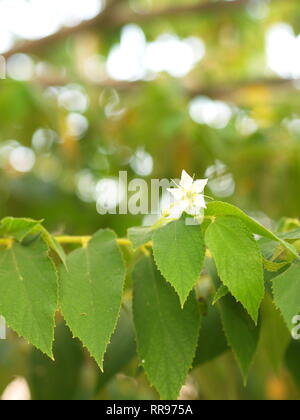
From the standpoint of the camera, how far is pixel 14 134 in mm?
1575

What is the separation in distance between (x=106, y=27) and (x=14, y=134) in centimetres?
47

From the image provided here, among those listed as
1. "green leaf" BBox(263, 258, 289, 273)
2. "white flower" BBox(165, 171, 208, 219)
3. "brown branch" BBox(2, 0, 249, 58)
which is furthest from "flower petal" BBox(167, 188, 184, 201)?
"brown branch" BBox(2, 0, 249, 58)

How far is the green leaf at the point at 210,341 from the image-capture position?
76cm

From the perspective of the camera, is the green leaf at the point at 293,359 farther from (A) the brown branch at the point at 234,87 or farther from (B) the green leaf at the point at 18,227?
(A) the brown branch at the point at 234,87

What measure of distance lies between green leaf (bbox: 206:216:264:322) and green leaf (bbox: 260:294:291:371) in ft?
0.63

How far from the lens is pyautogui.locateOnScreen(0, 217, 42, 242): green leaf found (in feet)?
2.07

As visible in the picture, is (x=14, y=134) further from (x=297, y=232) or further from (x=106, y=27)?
(x=297, y=232)

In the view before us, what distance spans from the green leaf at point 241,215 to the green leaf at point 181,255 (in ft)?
0.08

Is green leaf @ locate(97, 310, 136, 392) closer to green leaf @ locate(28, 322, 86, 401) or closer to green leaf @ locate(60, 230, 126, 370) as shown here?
green leaf @ locate(28, 322, 86, 401)

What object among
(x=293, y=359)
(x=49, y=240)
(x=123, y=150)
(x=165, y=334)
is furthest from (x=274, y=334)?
(x=123, y=150)

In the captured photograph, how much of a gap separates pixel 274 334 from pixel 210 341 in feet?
0.25
